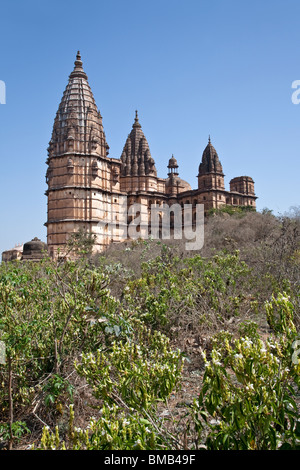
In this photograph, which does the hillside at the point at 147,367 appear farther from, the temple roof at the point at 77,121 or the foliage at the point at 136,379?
the temple roof at the point at 77,121

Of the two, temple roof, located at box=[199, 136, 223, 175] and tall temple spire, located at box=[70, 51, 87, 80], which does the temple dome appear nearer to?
tall temple spire, located at box=[70, 51, 87, 80]

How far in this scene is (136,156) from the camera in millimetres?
47969

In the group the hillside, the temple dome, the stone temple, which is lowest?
the hillside

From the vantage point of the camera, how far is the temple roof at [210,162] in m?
46.6

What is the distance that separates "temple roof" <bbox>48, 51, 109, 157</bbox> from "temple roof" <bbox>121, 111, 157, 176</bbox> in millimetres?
8793

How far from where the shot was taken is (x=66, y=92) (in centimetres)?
3834

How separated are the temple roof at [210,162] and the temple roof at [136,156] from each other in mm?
5758

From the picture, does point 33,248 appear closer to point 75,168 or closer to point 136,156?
point 75,168

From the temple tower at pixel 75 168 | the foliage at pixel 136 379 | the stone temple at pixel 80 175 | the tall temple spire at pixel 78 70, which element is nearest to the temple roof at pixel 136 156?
the stone temple at pixel 80 175

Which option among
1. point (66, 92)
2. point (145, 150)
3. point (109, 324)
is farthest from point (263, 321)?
point (145, 150)

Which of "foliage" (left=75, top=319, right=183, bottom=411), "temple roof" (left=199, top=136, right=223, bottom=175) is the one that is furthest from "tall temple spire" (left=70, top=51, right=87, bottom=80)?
"foliage" (left=75, top=319, right=183, bottom=411)

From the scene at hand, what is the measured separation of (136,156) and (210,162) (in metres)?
8.73

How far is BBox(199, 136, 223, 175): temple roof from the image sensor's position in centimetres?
4659
